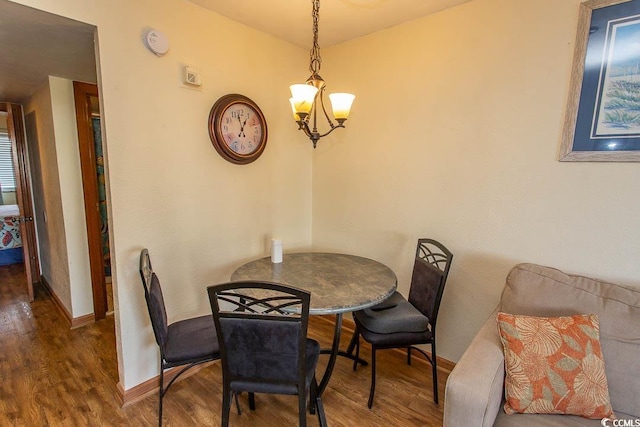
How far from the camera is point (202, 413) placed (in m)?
1.85

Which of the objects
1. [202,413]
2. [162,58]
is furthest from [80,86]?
[202,413]

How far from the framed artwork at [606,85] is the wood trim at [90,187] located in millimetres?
3515

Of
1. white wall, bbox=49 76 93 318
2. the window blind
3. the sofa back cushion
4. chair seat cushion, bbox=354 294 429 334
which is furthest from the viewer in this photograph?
the window blind

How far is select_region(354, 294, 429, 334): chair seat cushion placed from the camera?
6.06 feet

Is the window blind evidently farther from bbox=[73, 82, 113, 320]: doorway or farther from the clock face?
the clock face

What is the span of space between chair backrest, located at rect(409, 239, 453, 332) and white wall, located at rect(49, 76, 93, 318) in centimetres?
287

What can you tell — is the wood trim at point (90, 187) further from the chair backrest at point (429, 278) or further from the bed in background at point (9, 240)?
the chair backrest at point (429, 278)

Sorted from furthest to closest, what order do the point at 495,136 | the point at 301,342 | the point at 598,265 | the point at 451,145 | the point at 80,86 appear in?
the point at 80,86 → the point at 451,145 → the point at 495,136 → the point at 598,265 → the point at 301,342

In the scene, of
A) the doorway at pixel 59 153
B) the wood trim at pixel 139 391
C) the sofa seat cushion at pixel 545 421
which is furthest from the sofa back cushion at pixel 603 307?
the doorway at pixel 59 153

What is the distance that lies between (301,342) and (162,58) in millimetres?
1803

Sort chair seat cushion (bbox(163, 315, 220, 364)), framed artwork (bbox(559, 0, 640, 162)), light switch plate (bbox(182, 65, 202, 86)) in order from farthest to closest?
light switch plate (bbox(182, 65, 202, 86)), chair seat cushion (bbox(163, 315, 220, 364)), framed artwork (bbox(559, 0, 640, 162))

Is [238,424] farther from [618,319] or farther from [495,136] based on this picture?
[495,136]

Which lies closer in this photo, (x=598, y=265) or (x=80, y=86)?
(x=598, y=265)

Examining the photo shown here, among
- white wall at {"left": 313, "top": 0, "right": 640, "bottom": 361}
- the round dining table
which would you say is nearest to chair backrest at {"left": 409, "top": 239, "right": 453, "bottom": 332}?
white wall at {"left": 313, "top": 0, "right": 640, "bottom": 361}
